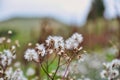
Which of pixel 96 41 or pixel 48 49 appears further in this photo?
pixel 96 41

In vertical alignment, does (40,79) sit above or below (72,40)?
below

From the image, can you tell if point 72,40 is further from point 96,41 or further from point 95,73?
point 96,41

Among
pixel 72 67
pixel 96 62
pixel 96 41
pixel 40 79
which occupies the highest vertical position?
pixel 72 67

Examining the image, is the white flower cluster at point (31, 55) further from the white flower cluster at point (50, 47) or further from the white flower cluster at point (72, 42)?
the white flower cluster at point (72, 42)

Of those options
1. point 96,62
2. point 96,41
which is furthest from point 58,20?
point 96,62

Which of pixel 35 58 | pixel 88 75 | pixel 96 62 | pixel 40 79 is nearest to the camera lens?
pixel 35 58

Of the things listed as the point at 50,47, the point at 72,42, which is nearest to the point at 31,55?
the point at 50,47

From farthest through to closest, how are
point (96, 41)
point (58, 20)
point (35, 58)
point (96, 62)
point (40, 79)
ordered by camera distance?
point (58, 20)
point (96, 41)
point (96, 62)
point (40, 79)
point (35, 58)

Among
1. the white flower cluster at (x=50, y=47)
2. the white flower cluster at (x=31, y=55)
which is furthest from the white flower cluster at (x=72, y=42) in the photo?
the white flower cluster at (x=31, y=55)

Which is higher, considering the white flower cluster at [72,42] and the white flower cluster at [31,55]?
the white flower cluster at [72,42]

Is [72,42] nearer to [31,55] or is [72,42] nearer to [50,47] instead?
[50,47]

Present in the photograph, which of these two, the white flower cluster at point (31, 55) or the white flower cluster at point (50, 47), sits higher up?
the white flower cluster at point (50, 47)
